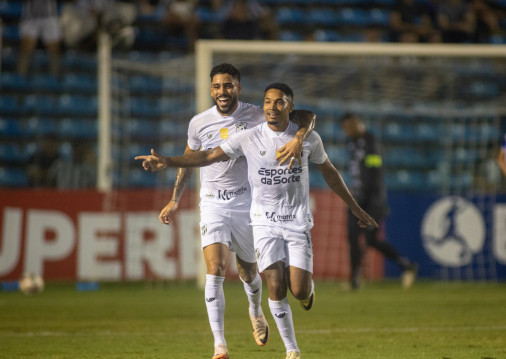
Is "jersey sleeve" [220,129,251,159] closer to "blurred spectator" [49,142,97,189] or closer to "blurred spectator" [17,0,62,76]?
"blurred spectator" [49,142,97,189]

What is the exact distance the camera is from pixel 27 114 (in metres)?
16.6

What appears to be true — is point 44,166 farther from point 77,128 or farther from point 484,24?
point 484,24

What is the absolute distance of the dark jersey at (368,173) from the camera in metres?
12.4

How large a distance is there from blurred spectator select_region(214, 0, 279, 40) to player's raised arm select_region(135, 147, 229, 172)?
10.7m

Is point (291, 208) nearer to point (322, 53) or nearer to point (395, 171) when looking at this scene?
point (322, 53)

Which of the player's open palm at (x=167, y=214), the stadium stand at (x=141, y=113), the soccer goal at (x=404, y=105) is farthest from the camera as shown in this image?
the stadium stand at (x=141, y=113)

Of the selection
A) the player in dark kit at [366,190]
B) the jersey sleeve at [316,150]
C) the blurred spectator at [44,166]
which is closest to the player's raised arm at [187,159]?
the jersey sleeve at [316,150]

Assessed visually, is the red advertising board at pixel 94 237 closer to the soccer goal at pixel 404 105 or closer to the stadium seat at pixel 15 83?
the soccer goal at pixel 404 105

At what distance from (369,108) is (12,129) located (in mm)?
6699

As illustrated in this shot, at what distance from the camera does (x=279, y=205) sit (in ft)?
19.9

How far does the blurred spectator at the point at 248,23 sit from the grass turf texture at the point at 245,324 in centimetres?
558

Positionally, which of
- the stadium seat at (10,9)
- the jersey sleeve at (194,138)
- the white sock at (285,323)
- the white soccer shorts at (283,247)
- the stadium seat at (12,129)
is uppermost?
the stadium seat at (10,9)

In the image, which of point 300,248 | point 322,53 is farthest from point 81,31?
point 300,248

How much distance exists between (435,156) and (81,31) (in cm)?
721
